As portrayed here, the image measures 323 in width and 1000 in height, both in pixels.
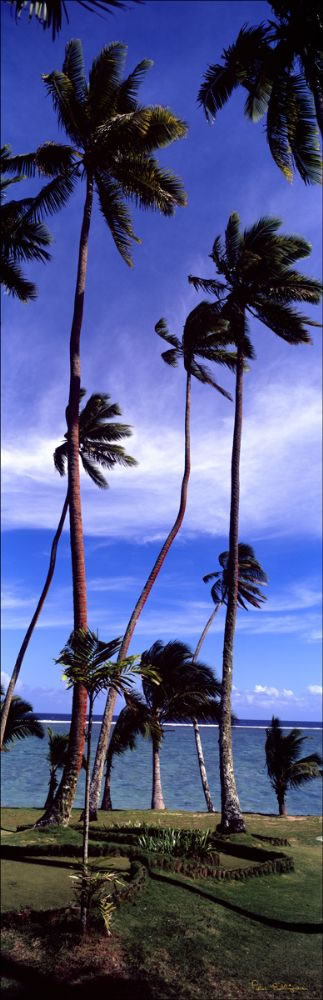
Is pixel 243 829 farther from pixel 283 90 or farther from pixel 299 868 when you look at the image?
pixel 283 90

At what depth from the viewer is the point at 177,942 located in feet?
31.7

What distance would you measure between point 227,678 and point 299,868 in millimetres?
6778

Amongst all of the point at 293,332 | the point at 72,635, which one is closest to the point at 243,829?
the point at 72,635

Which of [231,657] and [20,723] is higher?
[231,657]

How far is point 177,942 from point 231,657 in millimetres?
11914

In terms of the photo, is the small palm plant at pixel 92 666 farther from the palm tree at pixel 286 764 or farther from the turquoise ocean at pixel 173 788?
the turquoise ocean at pixel 173 788

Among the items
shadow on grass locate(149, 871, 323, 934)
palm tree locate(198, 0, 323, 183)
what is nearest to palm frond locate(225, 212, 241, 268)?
palm tree locate(198, 0, 323, 183)

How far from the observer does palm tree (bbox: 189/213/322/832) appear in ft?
69.8

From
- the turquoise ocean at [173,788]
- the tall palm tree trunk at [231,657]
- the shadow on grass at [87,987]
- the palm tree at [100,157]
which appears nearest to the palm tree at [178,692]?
the tall palm tree trunk at [231,657]

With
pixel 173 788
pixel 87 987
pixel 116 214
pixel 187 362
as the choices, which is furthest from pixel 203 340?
pixel 173 788

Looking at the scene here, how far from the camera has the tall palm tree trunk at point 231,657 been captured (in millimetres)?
19453

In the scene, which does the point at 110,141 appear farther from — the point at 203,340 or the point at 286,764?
the point at 286,764

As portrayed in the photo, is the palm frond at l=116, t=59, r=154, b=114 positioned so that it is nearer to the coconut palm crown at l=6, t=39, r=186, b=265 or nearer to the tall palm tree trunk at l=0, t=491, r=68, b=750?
the coconut palm crown at l=6, t=39, r=186, b=265

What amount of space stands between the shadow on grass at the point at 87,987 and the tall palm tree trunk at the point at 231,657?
37.2ft
